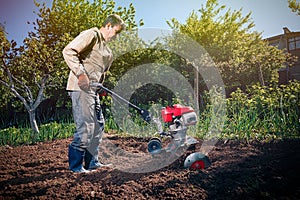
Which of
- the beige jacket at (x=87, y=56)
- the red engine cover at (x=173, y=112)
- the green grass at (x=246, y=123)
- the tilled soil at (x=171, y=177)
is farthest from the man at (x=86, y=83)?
the green grass at (x=246, y=123)

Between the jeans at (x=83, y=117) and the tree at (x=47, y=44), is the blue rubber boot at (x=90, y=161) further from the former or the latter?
the tree at (x=47, y=44)

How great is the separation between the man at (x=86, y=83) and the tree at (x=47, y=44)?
169 centimetres

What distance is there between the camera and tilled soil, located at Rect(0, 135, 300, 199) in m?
1.44

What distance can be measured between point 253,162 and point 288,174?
33 cm

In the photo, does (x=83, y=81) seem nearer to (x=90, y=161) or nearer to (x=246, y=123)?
(x=90, y=161)

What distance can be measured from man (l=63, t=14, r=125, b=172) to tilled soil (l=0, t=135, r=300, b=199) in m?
0.22

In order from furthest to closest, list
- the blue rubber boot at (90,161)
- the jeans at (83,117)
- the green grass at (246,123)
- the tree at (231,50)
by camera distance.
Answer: the tree at (231,50) < the green grass at (246,123) < the blue rubber boot at (90,161) < the jeans at (83,117)

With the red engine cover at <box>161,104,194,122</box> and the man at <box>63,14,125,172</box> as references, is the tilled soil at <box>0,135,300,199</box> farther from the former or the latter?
the red engine cover at <box>161,104,194,122</box>

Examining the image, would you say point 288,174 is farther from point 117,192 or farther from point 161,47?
point 161,47

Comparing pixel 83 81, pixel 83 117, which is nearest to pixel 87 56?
pixel 83 81

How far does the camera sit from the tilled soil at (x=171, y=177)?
1.44 meters

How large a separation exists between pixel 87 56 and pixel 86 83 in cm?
37

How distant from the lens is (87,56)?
6.95 ft

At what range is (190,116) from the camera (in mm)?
2133
